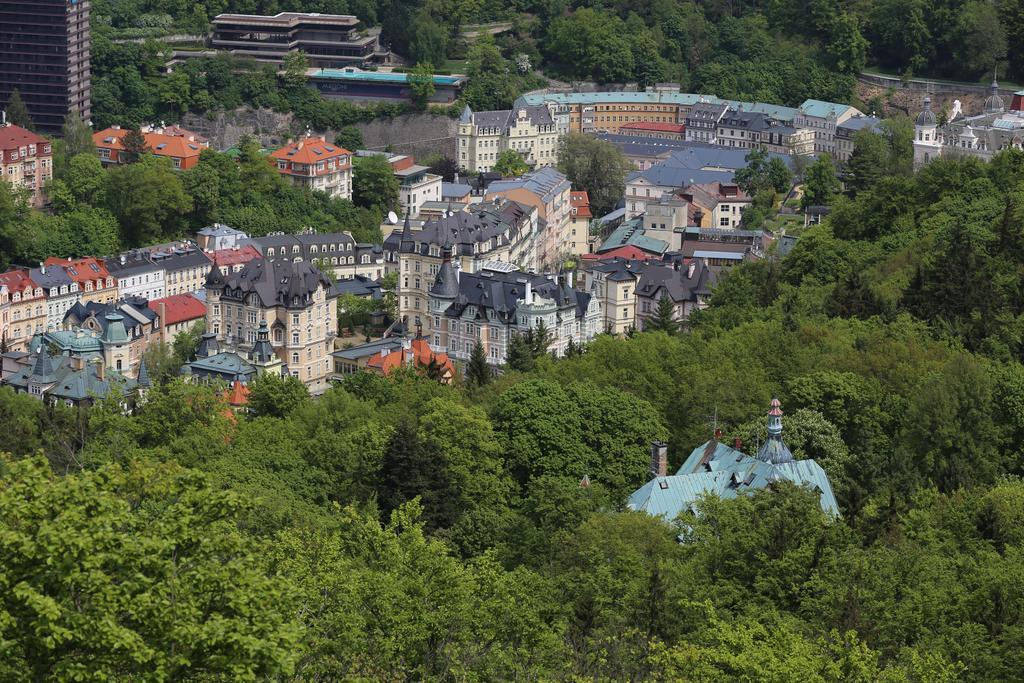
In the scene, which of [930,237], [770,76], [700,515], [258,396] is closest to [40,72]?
[770,76]

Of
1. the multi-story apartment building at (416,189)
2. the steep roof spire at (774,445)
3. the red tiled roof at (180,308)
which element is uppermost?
the steep roof spire at (774,445)

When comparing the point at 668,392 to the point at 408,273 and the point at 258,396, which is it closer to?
the point at 258,396

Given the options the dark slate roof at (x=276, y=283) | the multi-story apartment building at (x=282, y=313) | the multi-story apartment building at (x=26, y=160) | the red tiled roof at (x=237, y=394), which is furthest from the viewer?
the multi-story apartment building at (x=26, y=160)

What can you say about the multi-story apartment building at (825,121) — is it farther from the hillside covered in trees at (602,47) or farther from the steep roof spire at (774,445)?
the steep roof spire at (774,445)

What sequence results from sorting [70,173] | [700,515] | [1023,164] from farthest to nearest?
[70,173], [1023,164], [700,515]

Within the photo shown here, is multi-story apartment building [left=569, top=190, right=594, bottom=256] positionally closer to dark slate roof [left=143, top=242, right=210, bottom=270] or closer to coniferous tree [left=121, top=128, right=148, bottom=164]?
dark slate roof [left=143, top=242, right=210, bottom=270]

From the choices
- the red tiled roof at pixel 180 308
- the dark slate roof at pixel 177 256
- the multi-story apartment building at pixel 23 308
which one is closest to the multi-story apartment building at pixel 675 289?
the red tiled roof at pixel 180 308

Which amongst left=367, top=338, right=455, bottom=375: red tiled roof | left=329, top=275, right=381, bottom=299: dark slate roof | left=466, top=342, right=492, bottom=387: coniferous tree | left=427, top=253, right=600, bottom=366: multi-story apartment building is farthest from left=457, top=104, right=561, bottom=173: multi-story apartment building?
left=466, top=342, right=492, bottom=387: coniferous tree
